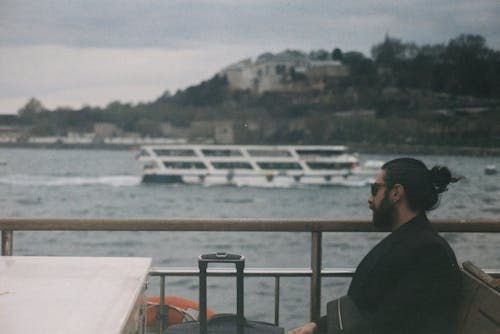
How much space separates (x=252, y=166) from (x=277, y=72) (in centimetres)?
3097

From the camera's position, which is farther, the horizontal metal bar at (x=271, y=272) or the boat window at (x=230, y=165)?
the boat window at (x=230, y=165)

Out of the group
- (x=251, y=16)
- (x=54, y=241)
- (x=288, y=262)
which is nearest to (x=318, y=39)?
(x=251, y=16)

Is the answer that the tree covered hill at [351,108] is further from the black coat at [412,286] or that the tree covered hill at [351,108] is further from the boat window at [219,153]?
Answer: the black coat at [412,286]

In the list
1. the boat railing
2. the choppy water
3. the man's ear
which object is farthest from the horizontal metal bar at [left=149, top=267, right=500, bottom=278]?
the choppy water

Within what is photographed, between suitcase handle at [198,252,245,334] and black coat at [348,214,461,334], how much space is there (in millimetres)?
336

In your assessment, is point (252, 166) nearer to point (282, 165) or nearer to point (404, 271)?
point (282, 165)

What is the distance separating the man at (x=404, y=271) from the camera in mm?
1577

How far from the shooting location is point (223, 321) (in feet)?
6.32

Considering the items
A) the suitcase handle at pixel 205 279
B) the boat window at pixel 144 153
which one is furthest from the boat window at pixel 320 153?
the suitcase handle at pixel 205 279

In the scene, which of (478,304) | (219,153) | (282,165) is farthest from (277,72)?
(282,165)

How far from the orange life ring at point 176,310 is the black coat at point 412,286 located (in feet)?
3.15

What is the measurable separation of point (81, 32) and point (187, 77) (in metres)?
11.1

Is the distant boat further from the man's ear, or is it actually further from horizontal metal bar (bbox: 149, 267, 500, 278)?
the man's ear

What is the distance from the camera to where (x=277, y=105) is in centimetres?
2833
